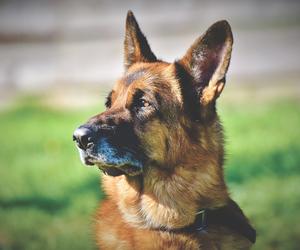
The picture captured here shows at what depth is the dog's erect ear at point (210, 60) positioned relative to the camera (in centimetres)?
405

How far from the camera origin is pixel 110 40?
42.2 ft

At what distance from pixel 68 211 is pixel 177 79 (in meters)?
2.35

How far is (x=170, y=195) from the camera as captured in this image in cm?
404

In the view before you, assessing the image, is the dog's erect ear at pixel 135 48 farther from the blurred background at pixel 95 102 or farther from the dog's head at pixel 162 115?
the blurred background at pixel 95 102

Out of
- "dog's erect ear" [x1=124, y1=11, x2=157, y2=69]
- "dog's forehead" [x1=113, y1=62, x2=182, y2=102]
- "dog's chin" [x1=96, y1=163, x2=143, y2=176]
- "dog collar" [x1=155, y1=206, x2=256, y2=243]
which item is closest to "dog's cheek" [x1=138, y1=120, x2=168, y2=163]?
"dog's chin" [x1=96, y1=163, x2=143, y2=176]

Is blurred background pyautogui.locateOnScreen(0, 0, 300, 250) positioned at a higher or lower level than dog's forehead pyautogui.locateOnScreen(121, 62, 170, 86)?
lower

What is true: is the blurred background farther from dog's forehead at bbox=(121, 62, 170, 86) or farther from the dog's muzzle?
dog's forehead at bbox=(121, 62, 170, 86)

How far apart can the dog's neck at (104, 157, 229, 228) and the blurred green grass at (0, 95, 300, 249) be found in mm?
456

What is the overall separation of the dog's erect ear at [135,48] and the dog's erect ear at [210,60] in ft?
1.31

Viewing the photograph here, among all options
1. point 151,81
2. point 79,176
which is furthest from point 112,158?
point 79,176

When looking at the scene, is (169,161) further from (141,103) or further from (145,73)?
(145,73)

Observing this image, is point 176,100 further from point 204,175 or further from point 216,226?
point 216,226

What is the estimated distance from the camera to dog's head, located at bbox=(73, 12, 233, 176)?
391 centimetres

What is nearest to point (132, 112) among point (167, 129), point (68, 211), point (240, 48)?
point (167, 129)
